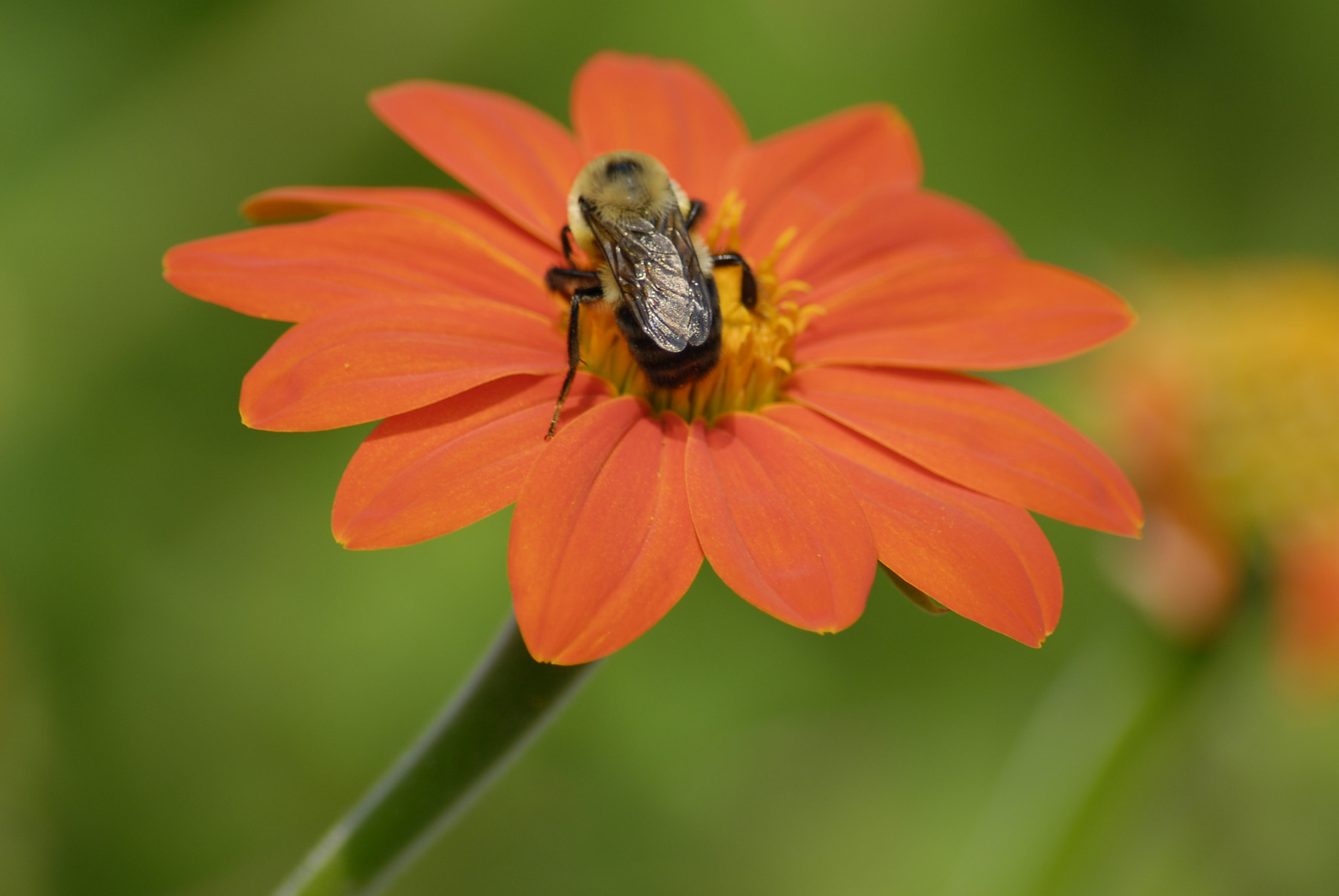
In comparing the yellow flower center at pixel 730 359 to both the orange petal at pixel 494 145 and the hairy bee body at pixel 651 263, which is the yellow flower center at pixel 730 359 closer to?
the hairy bee body at pixel 651 263

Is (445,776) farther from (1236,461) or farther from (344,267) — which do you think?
(1236,461)

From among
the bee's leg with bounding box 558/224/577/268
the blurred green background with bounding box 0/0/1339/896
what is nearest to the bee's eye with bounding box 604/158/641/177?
the bee's leg with bounding box 558/224/577/268

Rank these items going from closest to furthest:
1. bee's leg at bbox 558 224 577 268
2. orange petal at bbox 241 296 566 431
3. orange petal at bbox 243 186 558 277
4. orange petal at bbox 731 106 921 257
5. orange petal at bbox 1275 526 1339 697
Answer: orange petal at bbox 241 296 566 431, orange petal at bbox 243 186 558 277, bee's leg at bbox 558 224 577 268, orange petal at bbox 731 106 921 257, orange petal at bbox 1275 526 1339 697

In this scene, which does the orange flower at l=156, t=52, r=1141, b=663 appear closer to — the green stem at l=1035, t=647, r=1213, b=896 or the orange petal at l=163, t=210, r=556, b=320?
the orange petal at l=163, t=210, r=556, b=320

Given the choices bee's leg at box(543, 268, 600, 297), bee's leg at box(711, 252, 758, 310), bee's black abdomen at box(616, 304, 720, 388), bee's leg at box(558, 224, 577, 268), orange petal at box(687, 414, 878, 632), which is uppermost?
bee's leg at box(711, 252, 758, 310)

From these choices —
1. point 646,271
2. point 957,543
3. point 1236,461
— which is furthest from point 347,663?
point 1236,461

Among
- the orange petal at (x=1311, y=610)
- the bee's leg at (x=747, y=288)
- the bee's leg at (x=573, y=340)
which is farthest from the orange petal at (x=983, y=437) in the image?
the orange petal at (x=1311, y=610)

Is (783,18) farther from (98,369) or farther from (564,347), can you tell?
(564,347)

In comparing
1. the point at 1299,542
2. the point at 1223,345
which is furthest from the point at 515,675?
the point at 1223,345
